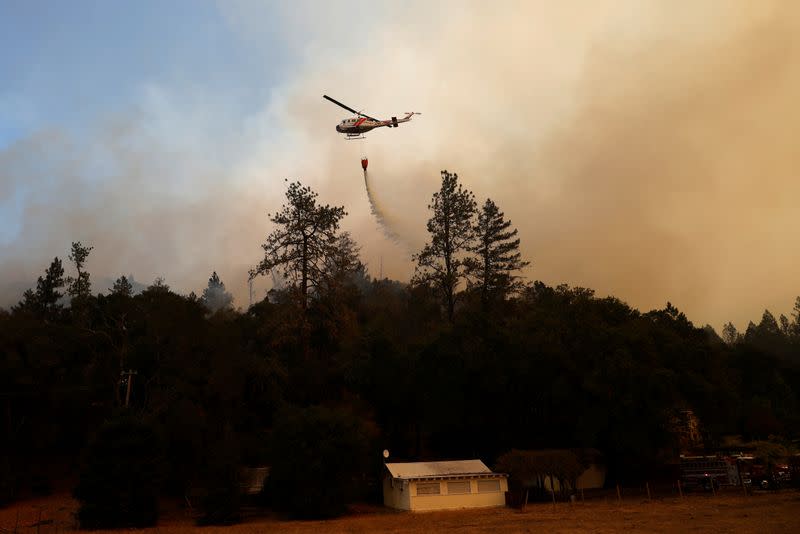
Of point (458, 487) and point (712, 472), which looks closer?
point (458, 487)

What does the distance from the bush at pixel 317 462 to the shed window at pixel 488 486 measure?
7223 millimetres

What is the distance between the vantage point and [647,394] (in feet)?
132

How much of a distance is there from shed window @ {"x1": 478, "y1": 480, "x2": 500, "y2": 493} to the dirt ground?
94.3 inches

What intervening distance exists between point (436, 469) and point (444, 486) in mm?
1284

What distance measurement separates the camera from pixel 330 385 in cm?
5228

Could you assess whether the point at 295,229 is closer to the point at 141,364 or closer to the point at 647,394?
the point at 141,364

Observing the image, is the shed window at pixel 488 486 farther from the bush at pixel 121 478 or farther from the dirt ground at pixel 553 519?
the bush at pixel 121 478

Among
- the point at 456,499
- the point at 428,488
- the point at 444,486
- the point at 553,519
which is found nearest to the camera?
the point at 553,519

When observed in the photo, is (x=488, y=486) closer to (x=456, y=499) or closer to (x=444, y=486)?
(x=456, y=499)

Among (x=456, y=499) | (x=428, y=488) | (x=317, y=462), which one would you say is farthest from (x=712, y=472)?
(x=317, y=462)

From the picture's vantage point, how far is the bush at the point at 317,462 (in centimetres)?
3600

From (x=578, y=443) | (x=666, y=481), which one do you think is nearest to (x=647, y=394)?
(x=578, y=443)

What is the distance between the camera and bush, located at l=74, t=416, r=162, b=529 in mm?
33281

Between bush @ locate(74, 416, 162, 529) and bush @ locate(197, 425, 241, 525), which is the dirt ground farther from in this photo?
bush @ locate(74, 416, 162, 529)
